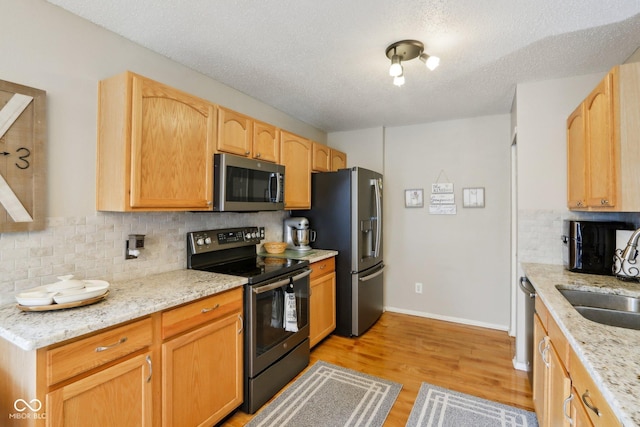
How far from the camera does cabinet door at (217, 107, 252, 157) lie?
7.32 feet

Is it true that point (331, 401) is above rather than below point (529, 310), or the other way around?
below

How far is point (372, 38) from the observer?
1940 mm

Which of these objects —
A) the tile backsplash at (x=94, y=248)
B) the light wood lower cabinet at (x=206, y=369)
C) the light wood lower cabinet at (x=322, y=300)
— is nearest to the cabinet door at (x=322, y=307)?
the light wood lower cabinet at (x=322, y=300)

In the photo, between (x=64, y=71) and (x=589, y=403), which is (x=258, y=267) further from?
(x=589, y=403)

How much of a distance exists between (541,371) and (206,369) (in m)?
1.89

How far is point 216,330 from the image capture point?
73.0 inches

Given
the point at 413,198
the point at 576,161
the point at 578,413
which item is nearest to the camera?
the point at 578,413

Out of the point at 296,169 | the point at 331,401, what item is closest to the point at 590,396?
the point at 331,401

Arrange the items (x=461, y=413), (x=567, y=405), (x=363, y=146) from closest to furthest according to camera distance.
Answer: (x=567, y=405) → (x=461, y=413) → (x=363, y=146)

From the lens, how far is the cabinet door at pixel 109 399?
119 cm

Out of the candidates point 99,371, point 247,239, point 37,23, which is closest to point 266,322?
point 247,239

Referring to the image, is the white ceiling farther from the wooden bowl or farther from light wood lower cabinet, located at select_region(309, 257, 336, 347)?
light wood lower cabinet, located at select_region(309, 257, 336, 347)

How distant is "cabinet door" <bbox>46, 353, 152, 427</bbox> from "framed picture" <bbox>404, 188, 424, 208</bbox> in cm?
317

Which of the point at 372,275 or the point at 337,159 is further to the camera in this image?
the point at 337,159
